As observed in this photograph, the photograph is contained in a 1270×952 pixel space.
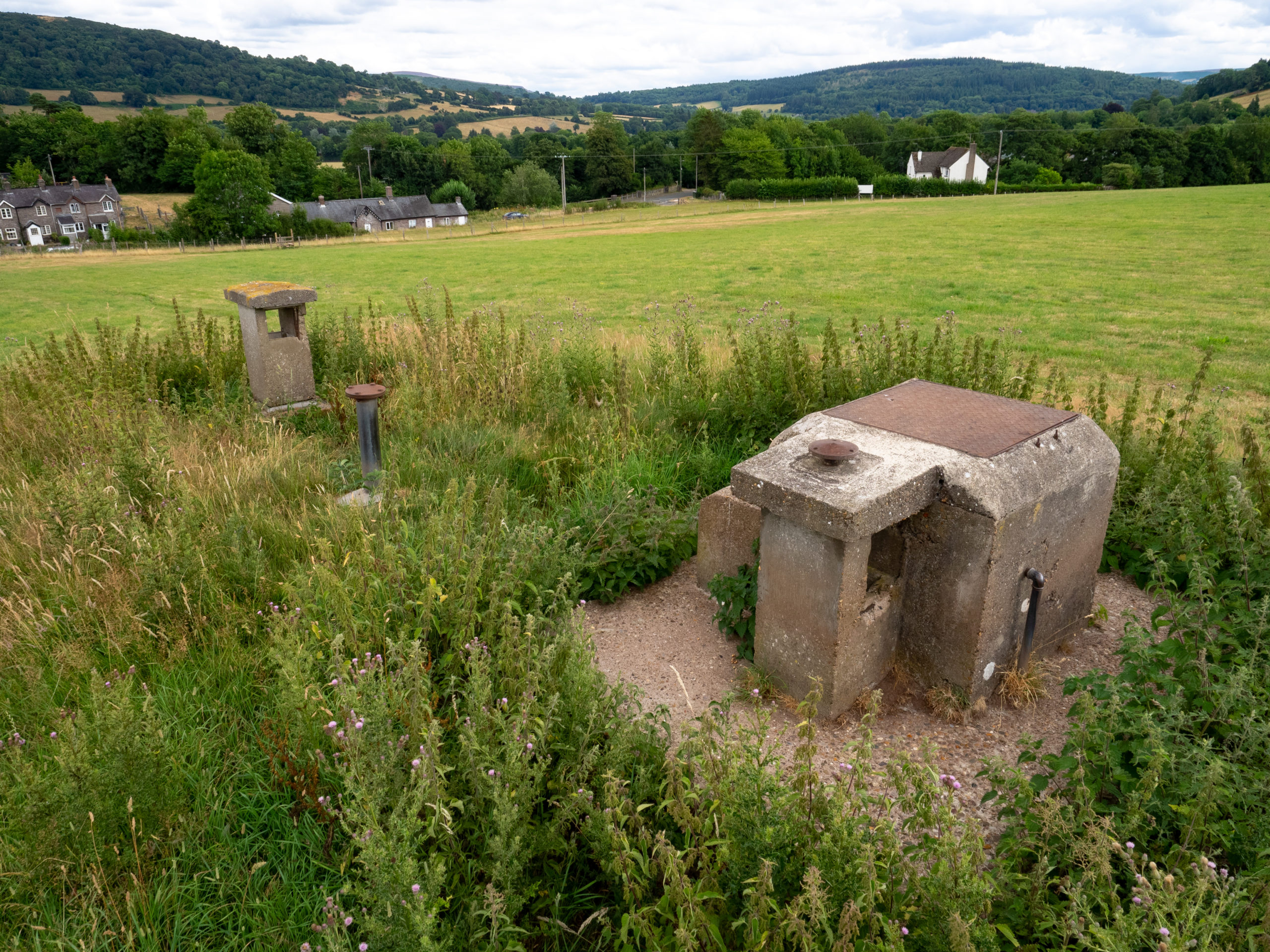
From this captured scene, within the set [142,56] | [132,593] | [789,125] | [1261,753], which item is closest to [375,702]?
[132,593]

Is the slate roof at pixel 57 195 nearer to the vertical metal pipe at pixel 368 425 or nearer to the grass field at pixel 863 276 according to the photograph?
the grass field at pixel 863 276

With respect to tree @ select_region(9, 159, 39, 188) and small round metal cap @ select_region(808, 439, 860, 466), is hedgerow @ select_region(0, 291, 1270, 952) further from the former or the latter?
tree @ select_region(9, 159, 39, 188)

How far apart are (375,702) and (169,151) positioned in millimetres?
104720

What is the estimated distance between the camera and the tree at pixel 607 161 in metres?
97.1

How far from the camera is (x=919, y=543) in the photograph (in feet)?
12.3

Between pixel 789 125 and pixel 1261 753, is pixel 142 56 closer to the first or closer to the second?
pixel 789 125

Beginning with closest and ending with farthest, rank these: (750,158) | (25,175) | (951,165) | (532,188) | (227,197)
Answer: (227,197) < (25,175) < (750,158) < (532,188) < (951,165)

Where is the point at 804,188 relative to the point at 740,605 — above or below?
above

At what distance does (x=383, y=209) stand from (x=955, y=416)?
305 feet

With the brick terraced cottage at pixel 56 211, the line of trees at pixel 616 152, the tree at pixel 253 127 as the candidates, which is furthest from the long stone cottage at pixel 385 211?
the brick terraced cottage at pixel 56 211

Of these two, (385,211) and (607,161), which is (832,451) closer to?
(385,211)

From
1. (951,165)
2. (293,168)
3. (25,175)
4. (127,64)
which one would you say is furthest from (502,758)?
(127,64)

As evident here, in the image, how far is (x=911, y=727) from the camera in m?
3.62

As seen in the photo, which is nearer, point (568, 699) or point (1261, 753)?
point (1261, 753)
